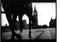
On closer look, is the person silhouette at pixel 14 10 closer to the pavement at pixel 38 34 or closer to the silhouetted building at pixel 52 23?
the pavement at pixel 38 34

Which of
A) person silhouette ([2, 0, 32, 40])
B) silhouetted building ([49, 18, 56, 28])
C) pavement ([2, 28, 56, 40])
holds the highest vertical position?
person silhouette ([2, 0, 32, 40])

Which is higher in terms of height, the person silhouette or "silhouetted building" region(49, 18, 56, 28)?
the person silhouette

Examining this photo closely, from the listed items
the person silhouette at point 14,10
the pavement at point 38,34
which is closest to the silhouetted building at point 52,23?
the pavement at point 38,34

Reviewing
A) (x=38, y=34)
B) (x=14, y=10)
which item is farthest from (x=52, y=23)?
(x=14, y=10)

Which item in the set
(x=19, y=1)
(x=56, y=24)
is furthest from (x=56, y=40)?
(x=19, y=1)

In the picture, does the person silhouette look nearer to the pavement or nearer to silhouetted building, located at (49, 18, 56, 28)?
the pavement

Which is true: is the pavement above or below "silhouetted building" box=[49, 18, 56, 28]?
below

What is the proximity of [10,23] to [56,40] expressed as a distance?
121 centimetres

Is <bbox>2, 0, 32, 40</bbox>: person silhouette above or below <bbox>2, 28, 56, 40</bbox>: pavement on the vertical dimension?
above

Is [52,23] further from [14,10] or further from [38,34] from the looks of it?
[14,10]

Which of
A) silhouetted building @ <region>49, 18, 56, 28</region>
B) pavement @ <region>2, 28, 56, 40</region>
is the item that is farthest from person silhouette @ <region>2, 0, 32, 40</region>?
silhouetted building @ <region>49, 18, 56, 28</region>

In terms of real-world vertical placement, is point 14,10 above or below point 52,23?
above

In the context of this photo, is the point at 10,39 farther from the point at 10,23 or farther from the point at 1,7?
the point at 1,7

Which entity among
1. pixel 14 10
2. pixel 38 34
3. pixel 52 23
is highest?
pixel 14 10
